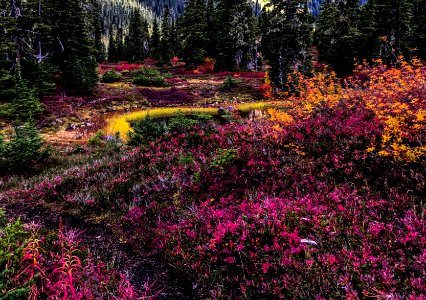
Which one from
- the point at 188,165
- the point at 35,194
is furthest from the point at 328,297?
the point at 35,194

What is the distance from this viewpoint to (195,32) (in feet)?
172

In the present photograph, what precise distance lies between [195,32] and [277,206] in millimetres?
51323

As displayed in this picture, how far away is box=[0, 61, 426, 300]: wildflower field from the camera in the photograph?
412 centimetres

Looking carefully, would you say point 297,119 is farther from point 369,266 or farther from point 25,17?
point 25,17

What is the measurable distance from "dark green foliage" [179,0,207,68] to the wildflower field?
4657 cm

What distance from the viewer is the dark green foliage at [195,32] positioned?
52844 mm

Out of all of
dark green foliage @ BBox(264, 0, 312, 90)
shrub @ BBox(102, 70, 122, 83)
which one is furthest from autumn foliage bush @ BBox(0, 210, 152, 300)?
shrub @ BBox(102, 70, 122, 83)

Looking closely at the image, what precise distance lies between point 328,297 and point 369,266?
0.73 m

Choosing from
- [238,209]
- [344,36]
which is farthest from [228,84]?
[238,209]

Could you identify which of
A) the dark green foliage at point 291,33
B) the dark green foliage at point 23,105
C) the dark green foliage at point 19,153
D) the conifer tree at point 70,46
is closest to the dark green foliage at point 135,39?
the conifer tree at point 70,46

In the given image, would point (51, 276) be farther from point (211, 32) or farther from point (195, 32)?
point (211, 32)

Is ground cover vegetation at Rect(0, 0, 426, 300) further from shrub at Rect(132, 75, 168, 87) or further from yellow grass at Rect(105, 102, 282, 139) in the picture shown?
shrub at Rect(132, 75, 168, 87)

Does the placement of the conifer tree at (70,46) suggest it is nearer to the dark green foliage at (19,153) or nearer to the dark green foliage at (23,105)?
the dark green foliage at (23,105)

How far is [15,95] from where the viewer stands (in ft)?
80.5
